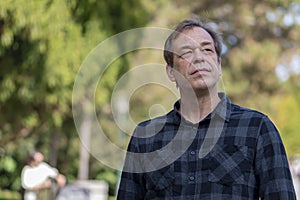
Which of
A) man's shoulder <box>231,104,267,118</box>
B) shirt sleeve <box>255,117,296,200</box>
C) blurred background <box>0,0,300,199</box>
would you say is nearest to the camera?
shirt sleeve <box>255,117,296,200</box>

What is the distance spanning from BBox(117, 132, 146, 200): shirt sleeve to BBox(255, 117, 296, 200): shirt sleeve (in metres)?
0.46

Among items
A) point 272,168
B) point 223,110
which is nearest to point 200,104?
point 223,110

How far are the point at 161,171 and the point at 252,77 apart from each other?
30.6 m

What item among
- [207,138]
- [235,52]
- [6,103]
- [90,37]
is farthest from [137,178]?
[235,52]

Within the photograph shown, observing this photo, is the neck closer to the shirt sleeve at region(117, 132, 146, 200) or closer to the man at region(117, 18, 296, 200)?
the man at region(117, 18, 296, 200)

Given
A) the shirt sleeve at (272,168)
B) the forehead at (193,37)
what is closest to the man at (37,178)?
the forehead at (193,37)

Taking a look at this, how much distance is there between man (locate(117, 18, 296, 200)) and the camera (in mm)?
2719

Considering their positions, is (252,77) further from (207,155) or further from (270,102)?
(207,155)

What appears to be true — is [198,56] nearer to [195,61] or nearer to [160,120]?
[195,61]

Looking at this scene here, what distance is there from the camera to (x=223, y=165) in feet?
9.05

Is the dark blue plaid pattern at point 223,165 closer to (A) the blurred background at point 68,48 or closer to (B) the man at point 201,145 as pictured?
(B) the man at point 201,145

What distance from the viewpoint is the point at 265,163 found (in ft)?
8.87

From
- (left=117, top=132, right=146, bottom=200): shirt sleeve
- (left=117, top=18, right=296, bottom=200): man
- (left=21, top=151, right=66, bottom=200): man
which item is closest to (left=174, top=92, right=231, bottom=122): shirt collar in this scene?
(left=117, top=18, right=296, bottom=200): man

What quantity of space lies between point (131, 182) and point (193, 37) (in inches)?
22.8
